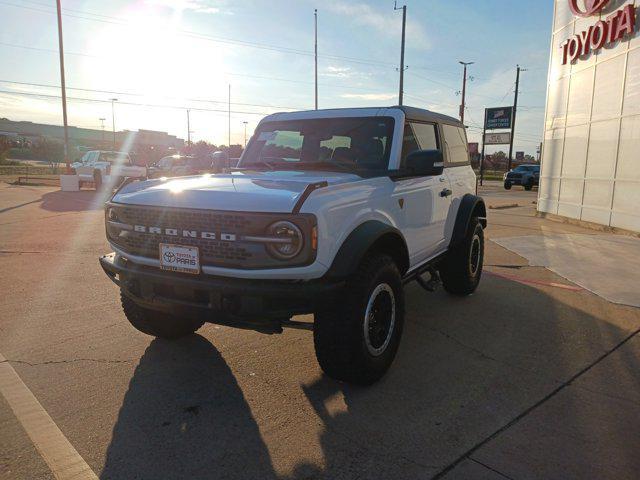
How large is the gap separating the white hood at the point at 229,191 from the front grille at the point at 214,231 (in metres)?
Answer: 0.05

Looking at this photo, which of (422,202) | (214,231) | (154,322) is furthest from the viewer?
(422,202)

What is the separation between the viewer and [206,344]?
4055 mm

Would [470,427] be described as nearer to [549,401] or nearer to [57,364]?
[549,401]

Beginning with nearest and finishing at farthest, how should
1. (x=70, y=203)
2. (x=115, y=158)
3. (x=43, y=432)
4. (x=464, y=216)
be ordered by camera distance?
1. (x=43, y=432)
2. (x=464, y=216)
3. (x=70, y=203)
4. (x=115, y=158)

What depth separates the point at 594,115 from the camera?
11906 mm

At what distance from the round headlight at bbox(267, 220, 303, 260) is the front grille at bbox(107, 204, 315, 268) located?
3cm

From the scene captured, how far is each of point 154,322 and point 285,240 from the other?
5.73 feet

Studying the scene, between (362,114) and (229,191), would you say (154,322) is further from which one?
(362,114)

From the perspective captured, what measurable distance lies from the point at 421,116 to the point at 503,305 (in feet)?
Result: 7.39

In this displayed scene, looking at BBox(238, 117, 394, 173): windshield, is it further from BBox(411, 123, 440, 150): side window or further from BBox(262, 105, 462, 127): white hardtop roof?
BBox(411, 123, 440, 150): side window

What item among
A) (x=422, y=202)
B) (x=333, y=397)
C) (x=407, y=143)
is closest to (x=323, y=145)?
(x=407, y=143)

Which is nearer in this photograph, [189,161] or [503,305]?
[503,305]

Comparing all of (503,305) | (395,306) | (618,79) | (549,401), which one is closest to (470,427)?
(549,401)

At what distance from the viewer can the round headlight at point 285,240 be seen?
2.71m
